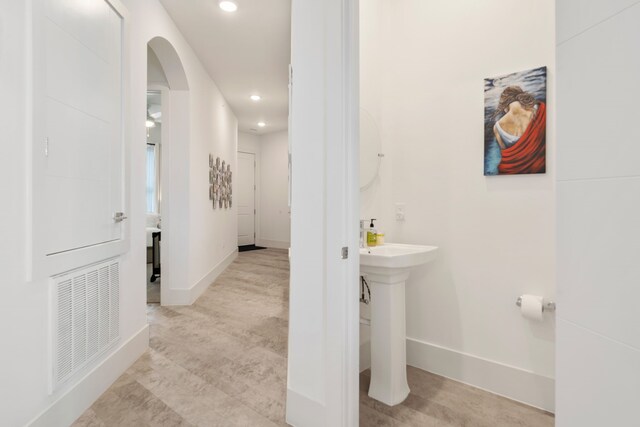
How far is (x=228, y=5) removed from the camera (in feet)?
9.53

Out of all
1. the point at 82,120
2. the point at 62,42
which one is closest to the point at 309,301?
the point at 82,120

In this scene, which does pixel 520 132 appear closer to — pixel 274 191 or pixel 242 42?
pixel 242 42

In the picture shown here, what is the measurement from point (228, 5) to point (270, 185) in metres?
5.44

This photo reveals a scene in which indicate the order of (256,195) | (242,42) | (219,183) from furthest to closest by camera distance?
(256,195)
(219,183)
(242,42)

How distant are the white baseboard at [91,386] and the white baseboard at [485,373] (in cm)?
196

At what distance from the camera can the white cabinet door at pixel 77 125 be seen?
1.46 metres

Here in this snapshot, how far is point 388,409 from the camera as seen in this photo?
1.81m

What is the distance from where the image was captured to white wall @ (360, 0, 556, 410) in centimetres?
187

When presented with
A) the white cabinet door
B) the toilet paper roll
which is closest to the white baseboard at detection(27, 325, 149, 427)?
the white cabinet door

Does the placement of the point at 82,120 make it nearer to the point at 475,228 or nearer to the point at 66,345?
the point at 66,345

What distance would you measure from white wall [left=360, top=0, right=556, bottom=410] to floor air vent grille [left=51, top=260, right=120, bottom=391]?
1.70 meters

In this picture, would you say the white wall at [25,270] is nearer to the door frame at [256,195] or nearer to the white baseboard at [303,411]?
the white baseboard at [303,411]

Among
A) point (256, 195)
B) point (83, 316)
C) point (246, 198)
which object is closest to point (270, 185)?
point (256, 195)

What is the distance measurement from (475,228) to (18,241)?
2387mm
